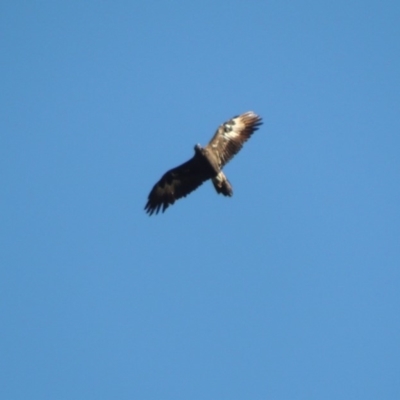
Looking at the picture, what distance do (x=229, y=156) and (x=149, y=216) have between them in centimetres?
250

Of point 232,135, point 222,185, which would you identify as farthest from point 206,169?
point 232,135

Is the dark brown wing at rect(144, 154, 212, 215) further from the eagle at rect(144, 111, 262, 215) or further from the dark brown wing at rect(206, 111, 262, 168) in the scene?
the dark brown wing at rect(206, 111, 262, 168)

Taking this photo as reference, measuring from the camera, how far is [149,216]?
1833 cm

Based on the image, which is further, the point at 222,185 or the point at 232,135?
the point at 232,135

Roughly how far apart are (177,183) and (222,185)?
4.41 ft

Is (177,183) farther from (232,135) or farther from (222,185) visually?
(232,135)

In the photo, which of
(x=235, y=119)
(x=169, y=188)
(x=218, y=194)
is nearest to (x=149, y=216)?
(x=169, y=188)

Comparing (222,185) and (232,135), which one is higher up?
(232,135)

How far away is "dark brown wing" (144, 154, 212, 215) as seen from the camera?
17594 millimetres

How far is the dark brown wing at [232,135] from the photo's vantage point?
58.6 feet

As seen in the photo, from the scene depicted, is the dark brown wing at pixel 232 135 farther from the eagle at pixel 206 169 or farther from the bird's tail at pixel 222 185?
the bird's tail at pixel 222 185

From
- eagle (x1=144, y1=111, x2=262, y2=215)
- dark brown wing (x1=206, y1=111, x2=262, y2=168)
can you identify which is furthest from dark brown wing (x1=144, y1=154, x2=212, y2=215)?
dark brown wing (x1=206, y1=111, x2=262, y2=168)

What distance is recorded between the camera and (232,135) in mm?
18266

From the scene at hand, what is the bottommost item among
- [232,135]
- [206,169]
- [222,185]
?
[222,185]
